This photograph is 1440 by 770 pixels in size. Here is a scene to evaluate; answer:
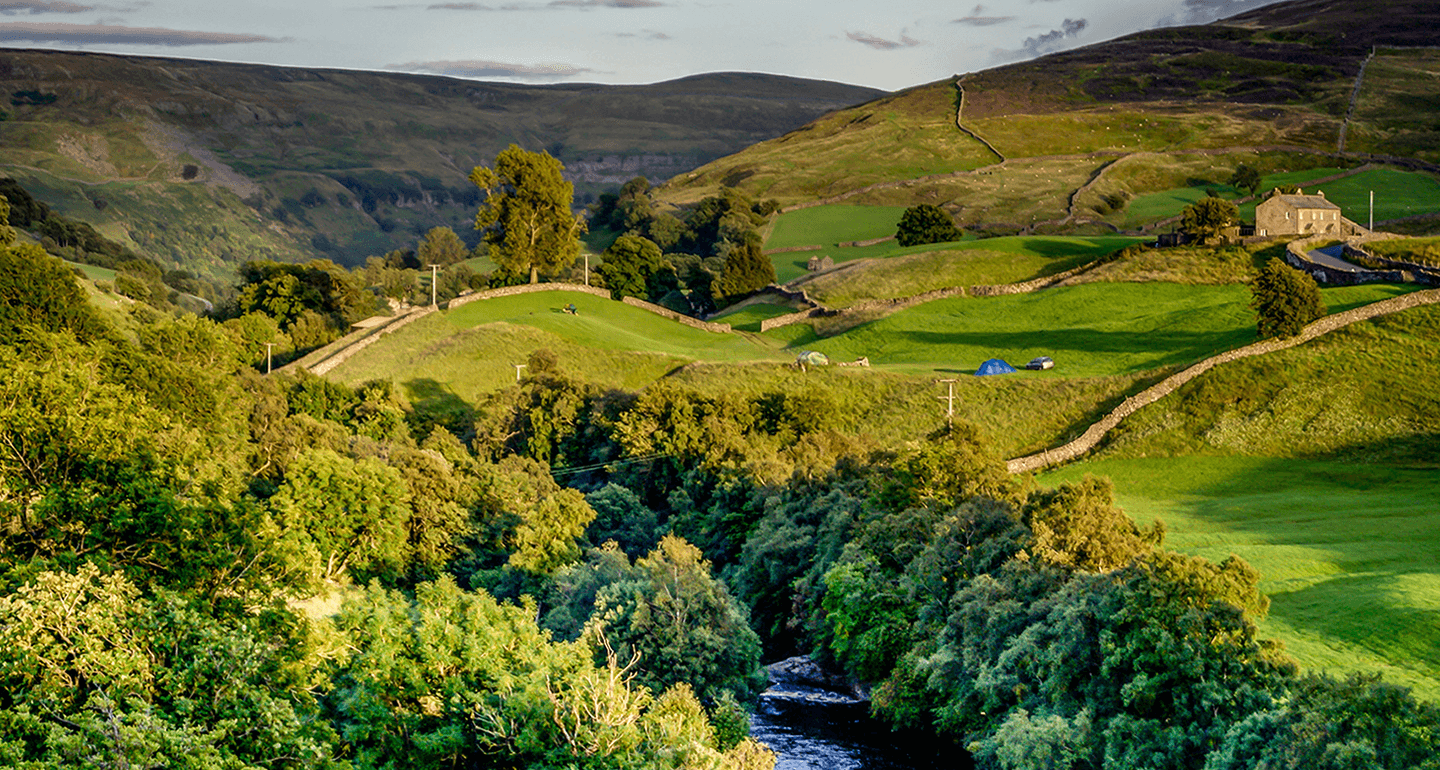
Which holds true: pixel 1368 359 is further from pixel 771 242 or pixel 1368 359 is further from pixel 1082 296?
pixel 771 242

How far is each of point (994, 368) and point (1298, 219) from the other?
1576 inches

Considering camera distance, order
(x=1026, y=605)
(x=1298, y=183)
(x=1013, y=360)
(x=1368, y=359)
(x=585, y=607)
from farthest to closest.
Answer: (x=1298, y=183) < (x=1013, y=360) < (x=1368, y=359) < (x=585, y=607) < (x=1026, y=605)

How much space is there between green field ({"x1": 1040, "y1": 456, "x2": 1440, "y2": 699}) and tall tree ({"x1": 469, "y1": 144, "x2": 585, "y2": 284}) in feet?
208

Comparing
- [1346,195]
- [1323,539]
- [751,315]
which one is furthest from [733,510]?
[1346,195]

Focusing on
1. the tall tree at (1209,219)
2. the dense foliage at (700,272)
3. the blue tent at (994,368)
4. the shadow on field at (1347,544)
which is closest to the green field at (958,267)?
the dense foliage at (700,272)

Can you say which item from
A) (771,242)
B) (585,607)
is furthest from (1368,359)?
(771,242)

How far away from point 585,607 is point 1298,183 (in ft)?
454

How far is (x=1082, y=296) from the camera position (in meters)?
97.9

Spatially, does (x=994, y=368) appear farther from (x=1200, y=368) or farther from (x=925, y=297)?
(x=925, y=297)

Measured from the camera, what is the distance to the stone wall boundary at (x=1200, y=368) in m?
66.6

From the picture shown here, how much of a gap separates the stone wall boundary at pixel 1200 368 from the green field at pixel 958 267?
38.8 m

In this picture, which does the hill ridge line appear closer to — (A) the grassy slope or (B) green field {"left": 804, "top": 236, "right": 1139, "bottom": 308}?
(B) green field {"left": 804, "top": 236, "right": 1139, "bottom": 308}

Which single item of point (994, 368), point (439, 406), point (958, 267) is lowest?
point (439, 406)

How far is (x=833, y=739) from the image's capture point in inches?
1719
